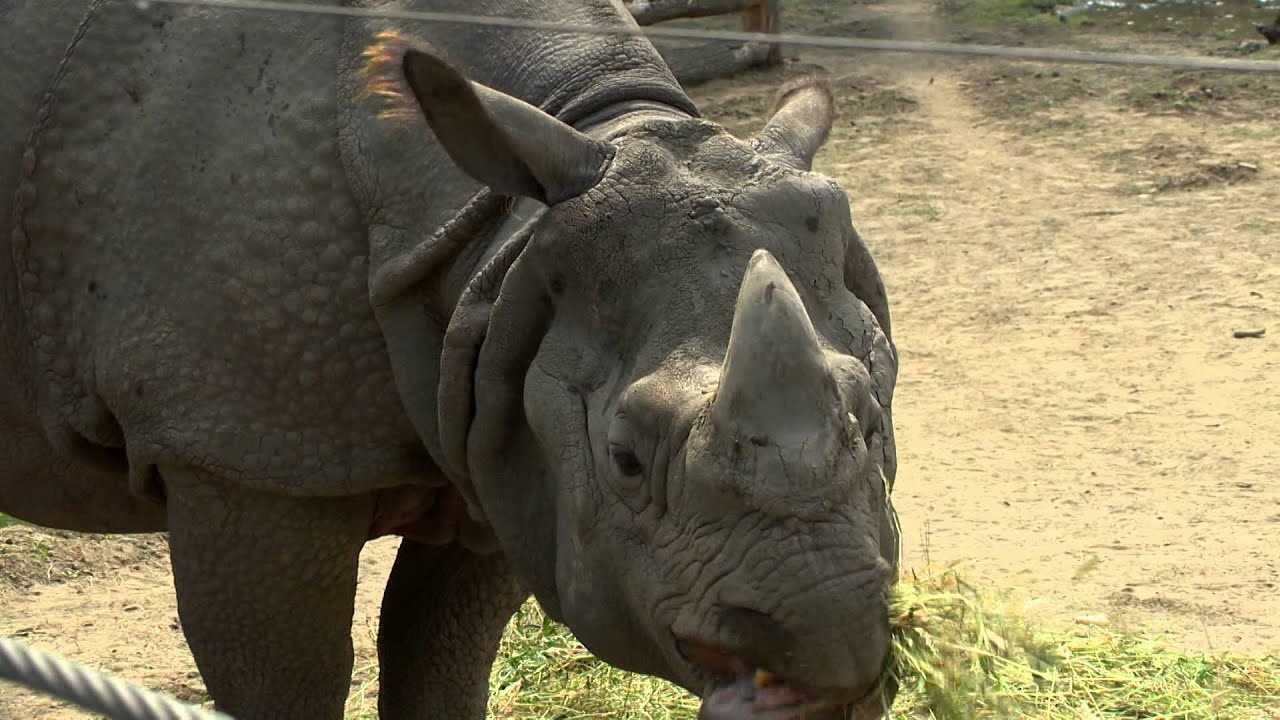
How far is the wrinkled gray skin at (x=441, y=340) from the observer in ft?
8.83

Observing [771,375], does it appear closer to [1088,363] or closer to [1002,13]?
Answer: [1088,363]

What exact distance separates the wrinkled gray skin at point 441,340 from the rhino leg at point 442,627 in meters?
0.38

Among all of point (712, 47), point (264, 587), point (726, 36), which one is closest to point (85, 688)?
point (726, 36)

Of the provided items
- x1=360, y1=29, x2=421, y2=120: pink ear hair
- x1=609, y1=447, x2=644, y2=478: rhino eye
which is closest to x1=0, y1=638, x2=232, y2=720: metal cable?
x1=609, y1=447, x2=644, y2=478: rhino eye

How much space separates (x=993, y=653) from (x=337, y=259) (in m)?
1.42

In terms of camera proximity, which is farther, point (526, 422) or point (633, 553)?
point (526, 422)

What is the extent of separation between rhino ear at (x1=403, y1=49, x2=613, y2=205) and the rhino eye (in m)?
0.49

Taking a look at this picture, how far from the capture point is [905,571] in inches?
129

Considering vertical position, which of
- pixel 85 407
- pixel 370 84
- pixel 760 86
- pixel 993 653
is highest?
pixel 370 84

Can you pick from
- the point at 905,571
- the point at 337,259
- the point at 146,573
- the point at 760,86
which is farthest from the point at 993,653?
the point at 760,86

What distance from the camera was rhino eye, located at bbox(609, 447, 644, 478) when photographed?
2.89 meters

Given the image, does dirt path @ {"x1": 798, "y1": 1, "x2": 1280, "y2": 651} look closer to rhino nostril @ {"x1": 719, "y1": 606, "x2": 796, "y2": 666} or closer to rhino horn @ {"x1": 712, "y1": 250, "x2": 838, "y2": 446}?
rhino nostril @ {"x1": 719, "y1": 606, "x2": 796, "y2": 666}

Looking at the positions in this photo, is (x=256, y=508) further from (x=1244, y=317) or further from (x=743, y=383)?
(x=1244, y=317)

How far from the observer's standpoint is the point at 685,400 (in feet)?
9.04
